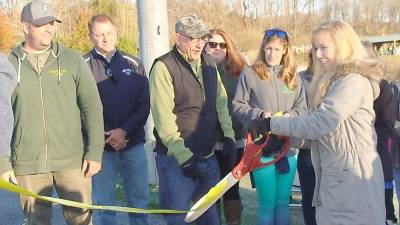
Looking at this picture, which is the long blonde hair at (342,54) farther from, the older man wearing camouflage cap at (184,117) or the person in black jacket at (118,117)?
the person in black jacket at (118,117)

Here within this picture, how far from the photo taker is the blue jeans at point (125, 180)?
4.53 m

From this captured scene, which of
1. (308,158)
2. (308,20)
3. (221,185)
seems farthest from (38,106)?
(308,20)

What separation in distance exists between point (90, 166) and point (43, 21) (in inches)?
43.8

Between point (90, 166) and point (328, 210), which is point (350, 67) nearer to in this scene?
point (328, 210)

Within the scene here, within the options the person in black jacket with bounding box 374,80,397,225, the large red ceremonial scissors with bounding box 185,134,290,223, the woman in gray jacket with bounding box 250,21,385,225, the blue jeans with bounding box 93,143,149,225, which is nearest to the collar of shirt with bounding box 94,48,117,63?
the blue jeans with bounding box 93,143,149,225

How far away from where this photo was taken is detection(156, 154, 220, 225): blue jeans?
12.3 ft

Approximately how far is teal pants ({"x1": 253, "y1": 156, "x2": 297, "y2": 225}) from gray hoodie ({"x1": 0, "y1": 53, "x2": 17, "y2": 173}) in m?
2.02

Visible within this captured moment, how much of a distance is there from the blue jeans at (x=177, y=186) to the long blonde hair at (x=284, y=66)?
0.93 m

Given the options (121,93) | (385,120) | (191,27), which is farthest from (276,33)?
(121,93)

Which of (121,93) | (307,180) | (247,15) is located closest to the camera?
(121,93)

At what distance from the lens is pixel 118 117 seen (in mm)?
4562

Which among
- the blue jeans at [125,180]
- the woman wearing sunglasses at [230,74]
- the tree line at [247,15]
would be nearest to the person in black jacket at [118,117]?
the blue jeans at [125,180]

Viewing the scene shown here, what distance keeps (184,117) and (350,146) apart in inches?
49.6

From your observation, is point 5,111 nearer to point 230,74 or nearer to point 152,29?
point 230,74
